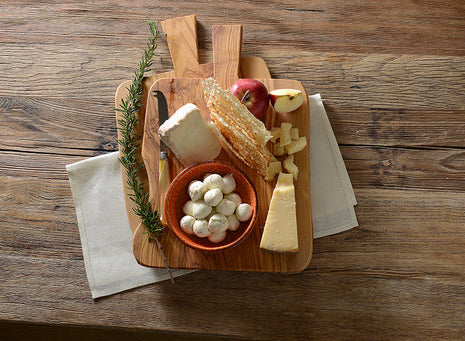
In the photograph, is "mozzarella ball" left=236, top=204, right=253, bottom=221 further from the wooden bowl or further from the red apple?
the red apple

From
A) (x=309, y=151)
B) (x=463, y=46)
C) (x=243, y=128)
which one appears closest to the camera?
(x=243, y=128)

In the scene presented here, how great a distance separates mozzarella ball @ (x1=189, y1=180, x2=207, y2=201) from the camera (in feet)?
3.10

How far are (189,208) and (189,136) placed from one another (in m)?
0.18

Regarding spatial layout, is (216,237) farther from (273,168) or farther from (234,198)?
(273,168)

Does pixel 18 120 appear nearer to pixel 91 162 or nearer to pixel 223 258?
pixel 91 162

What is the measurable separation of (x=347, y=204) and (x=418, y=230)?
0.23 metres

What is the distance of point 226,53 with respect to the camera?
1.11 metres

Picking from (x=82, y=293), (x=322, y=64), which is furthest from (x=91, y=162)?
(x=322, y=64)

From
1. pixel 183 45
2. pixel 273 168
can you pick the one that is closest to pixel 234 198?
pixel 273 168

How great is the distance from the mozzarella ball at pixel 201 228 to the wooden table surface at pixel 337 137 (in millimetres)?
264

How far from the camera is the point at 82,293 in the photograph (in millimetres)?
1164

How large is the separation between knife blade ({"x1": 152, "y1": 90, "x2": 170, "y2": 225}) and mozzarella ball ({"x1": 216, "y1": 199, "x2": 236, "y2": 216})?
184 millimetres

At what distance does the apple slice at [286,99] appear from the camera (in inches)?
40.1

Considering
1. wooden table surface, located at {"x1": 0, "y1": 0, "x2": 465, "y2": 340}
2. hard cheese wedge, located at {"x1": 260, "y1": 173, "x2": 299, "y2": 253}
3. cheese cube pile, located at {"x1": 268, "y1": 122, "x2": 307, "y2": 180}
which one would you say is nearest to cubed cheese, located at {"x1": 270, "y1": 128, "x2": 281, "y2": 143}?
cheese cube pile, located at {"x1": 268, "y1": 122, "x2": 307, "y2": 180}
